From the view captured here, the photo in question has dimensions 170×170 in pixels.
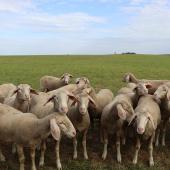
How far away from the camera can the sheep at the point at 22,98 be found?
398 inches

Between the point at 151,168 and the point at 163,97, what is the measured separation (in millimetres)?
2117

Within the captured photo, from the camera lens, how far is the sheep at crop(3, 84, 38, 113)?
1010 cm

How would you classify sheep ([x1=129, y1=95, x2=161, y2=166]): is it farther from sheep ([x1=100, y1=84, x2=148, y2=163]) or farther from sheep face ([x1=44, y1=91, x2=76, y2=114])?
sheep face ([x1=44, y1=91, x2=76, y2=114])

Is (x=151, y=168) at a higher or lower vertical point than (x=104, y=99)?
lower

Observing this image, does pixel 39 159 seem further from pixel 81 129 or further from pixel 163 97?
pixel 163 97

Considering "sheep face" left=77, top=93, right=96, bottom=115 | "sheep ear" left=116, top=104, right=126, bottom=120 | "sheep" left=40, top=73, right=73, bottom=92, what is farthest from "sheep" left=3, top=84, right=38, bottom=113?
"sheep" left=40, top=73, right=73, bottom=92

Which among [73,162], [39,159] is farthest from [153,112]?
[39,159]

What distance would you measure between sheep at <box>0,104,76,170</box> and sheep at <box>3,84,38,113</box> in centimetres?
164

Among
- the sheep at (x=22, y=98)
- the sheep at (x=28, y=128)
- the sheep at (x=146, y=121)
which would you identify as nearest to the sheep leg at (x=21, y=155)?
the sheep at (x=28, y=128)

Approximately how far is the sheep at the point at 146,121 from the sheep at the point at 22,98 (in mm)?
3002

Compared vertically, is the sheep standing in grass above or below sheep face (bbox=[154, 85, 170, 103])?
below

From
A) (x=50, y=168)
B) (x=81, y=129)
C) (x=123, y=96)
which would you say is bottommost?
(x=50, y=168)

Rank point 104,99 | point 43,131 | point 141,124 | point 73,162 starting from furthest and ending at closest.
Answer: point 104,99 < point 73,162 < point 141,124 < point 43,131

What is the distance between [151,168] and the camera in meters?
8.66
